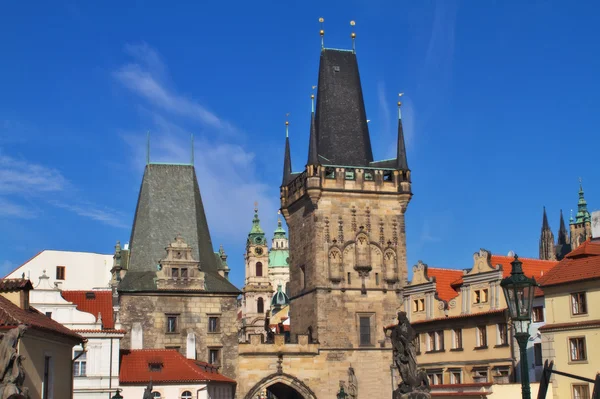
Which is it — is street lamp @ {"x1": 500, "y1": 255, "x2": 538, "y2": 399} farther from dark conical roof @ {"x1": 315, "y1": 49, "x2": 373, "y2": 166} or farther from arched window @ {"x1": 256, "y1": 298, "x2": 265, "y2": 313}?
arched window @ {"x1": 256, "y1": 298, "x2": 265, "y2": 313}

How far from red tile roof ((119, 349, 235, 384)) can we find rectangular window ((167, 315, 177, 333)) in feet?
17.8

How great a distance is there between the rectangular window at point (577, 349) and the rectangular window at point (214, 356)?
2574 centimetres

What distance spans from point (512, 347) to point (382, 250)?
19.2m

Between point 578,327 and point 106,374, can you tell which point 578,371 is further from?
point 106,374

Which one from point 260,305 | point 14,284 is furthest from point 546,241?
point 14,284

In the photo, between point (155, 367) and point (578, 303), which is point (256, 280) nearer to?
point (155, 367)

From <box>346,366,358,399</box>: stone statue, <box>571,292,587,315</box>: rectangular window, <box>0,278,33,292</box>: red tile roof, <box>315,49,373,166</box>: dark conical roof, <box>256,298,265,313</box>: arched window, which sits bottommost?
<box>346,366,358,399</box>: stone statue

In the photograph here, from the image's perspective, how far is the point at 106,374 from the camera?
4028cm

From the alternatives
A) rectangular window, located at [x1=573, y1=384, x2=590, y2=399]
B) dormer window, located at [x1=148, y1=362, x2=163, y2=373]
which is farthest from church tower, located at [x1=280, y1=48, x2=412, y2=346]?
rectangular window, located at [x1=573, y1=384, x2=590, y2=399]

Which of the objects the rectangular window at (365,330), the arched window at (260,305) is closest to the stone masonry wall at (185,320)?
the rectangular window at (365,330)

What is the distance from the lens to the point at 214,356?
51.8 metres

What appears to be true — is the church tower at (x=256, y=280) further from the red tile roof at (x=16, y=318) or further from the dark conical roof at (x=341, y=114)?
the red tile roof at (x=16, y=318)

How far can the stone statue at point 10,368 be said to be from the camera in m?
13.8

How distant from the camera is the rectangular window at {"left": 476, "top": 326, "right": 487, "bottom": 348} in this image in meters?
39.9
